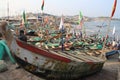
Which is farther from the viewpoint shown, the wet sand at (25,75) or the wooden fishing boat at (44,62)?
the wet sand at (25,75)

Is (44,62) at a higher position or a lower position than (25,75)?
higher

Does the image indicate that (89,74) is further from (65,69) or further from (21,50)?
(21,50)

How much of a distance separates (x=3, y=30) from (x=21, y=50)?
3.62 ft

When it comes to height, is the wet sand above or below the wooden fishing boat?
below

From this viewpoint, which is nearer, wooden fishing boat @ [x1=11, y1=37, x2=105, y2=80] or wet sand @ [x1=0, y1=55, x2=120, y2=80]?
wooden fishing boat @ [x1=11, y1=37, x2=105, y2=80]

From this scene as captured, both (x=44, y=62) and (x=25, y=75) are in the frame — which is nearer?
(x=44, y=62)

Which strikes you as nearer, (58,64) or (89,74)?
(58,64)

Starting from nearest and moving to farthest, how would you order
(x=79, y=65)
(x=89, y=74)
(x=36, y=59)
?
1. (x=36, y=59)
2. (x=79, y=65)
3. (x=89, y=74)

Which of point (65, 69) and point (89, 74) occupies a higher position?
point (65, 69)

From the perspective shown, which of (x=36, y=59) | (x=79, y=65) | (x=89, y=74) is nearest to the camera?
(x=36, y=59)

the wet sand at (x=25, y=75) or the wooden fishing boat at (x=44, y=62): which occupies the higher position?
the wooden fishing boat at (x=44, y=62)

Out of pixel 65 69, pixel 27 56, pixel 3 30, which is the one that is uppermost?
pixel 3 30

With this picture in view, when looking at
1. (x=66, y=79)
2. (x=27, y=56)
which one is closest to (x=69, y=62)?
(x=66, y=79)

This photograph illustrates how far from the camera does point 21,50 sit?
27.8 feet
